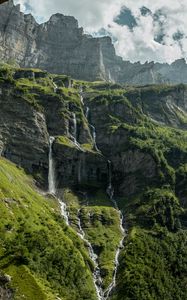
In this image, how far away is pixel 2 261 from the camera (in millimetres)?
196000

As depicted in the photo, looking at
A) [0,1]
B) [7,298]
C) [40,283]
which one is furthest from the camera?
[40,283]

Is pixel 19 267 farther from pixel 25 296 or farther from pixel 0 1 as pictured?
pixel 0 1

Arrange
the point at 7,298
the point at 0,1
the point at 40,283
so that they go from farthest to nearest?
the point at 40,283 → the point at 7,298 → the point at 0,1

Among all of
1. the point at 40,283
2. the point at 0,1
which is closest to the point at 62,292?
the point at 40,283

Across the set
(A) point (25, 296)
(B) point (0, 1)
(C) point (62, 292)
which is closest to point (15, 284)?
(A) point (25, 296)

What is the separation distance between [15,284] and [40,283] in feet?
44.3

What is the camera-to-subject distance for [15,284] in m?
181

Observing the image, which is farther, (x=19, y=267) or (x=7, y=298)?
(x=19, y=267)

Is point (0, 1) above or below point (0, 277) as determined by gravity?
above

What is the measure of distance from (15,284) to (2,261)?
1725 cm

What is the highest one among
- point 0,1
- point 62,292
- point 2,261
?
point 0,1

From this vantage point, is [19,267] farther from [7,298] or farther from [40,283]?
[7,298]

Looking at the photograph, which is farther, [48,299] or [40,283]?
[40,283]

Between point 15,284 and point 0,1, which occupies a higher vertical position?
point 0,1
